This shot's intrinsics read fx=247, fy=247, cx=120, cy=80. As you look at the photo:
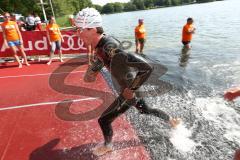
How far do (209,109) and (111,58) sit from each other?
3.76 metres

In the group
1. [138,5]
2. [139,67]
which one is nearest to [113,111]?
[139,67]

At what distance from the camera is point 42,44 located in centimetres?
1130

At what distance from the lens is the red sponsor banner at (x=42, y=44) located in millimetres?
11031

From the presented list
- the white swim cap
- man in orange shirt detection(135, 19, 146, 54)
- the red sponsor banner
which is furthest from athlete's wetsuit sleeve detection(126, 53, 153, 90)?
man in orange shirt detection(135, 19, 146, 54)

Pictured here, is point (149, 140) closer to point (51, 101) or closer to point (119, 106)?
point (119, 106)

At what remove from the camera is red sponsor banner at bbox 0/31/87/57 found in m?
11.0

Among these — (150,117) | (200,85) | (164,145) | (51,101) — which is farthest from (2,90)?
(200,85)

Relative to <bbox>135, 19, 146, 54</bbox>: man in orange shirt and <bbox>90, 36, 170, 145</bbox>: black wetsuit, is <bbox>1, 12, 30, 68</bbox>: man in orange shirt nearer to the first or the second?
<bbox>135, 19, 146, 54</bbox>: man in orange shirt

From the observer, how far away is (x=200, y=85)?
8547mm

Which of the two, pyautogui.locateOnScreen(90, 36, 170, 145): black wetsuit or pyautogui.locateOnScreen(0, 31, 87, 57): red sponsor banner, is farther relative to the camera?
pyautogui.locateOnScreen(0, 31, 87, 57): red sponsor banner

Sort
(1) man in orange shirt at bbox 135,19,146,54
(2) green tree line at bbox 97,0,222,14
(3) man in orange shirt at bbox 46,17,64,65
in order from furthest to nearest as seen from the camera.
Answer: (2) green tree line at bbox 97,0,222,14 → (1) man in orange shirt at bbox 135,19,146,54 → (3) man in orange shirt at bbox 46,17,64,65

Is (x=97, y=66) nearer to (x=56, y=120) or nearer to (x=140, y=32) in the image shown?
(x=56, y=120)

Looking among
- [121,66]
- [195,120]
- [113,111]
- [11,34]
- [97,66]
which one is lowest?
[195,120]

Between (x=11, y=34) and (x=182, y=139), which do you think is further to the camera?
(x=11, y=34)
